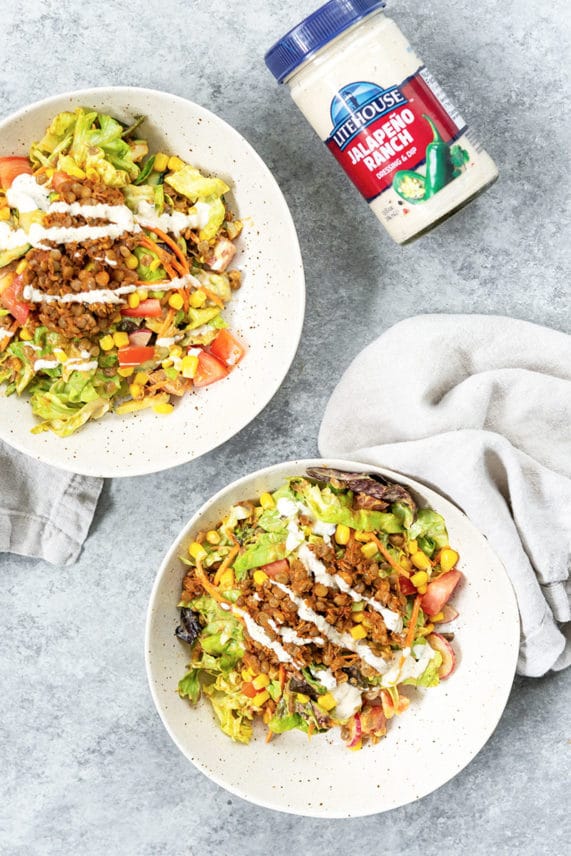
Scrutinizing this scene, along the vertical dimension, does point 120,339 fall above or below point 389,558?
above

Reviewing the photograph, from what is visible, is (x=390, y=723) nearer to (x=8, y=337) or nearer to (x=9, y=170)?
(x=8, y=337)

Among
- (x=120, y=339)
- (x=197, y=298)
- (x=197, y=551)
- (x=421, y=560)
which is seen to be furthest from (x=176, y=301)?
(x=421, y=560)

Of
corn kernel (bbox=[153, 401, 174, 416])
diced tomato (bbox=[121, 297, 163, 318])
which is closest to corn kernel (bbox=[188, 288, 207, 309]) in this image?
diced tomato (bbox=[121, 297, 163, 318])

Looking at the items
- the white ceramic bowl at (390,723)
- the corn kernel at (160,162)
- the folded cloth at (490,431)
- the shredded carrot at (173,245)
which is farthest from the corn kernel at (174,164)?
the white ceramic bowl at (390,723)

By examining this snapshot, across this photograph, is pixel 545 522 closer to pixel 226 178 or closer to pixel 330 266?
pixel 330 266

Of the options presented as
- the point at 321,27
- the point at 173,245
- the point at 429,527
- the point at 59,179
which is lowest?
the point at 429,527

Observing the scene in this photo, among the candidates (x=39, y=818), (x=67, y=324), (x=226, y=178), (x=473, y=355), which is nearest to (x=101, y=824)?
(x=39, y=818)

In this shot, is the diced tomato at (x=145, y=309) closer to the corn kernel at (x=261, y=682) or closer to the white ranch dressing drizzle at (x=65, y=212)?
the white ranch dressing drizzle at (x=65, y=212)
